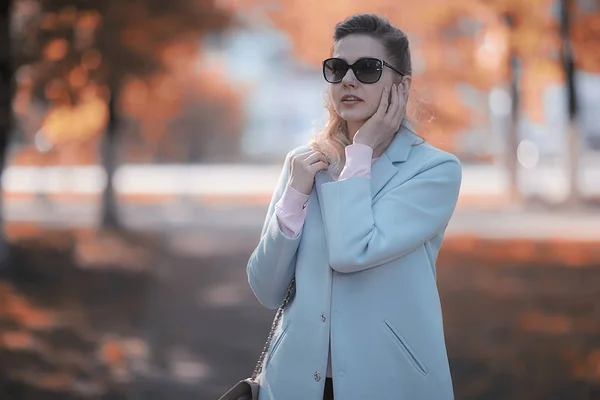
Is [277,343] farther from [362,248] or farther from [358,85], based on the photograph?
[358,85]

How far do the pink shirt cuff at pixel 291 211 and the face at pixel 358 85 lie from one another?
0.65ft

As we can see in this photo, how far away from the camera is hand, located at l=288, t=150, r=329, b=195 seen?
5.25 feet

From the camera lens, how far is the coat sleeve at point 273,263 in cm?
160

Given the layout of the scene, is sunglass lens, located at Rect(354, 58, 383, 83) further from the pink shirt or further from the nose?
the pink shirt

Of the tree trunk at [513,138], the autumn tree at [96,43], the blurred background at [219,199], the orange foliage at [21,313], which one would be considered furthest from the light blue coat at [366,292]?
the tree trunk at [513,138]

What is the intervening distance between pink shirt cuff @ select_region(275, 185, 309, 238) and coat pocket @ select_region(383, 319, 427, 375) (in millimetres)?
262

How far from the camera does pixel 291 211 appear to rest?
1.61m

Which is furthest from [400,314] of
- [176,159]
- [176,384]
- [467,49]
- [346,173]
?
[176,159]

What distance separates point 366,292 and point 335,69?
1.57ft

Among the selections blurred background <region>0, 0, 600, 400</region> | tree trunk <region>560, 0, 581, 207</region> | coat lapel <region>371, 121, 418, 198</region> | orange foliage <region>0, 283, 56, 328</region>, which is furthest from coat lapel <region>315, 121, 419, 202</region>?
tree trunk <region>560, 0, 581, 207</region>

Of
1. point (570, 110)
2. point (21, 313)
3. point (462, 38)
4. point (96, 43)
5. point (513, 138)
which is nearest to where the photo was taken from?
point (21, 313)

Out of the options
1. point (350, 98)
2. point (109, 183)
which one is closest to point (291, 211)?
point (350, 98)

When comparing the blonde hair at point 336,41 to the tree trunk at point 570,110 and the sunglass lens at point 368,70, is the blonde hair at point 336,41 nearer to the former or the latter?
the sunglass lens at point 368,70

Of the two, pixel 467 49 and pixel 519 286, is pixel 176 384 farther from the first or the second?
pixel 467 49
